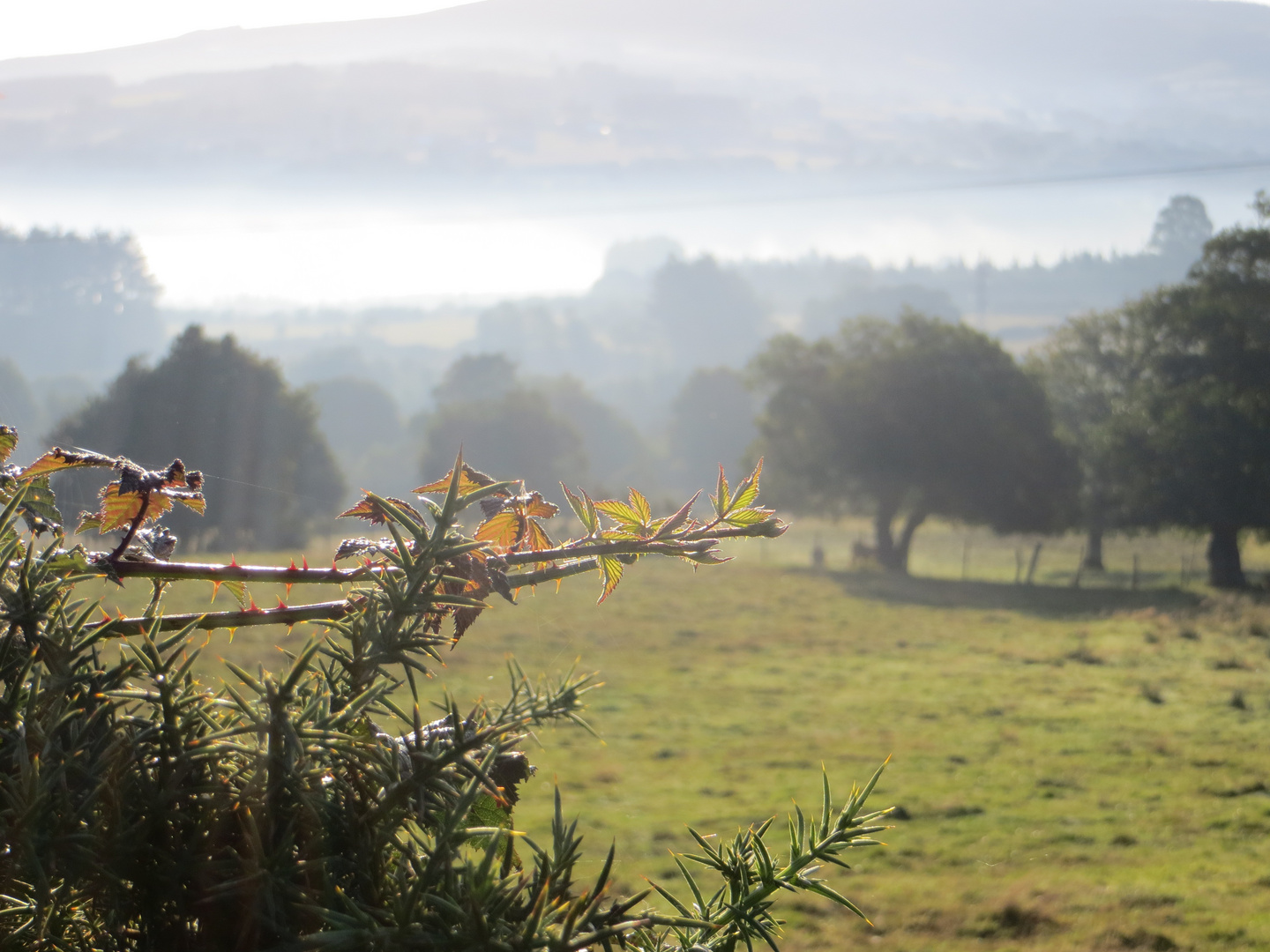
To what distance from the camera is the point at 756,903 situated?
0.64 meters

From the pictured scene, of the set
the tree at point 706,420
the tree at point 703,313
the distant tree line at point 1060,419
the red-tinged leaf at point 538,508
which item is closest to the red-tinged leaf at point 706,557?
the red-tinged leaf at point 538,508

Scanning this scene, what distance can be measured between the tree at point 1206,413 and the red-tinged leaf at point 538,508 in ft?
75.5

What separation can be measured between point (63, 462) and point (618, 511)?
1.49ft

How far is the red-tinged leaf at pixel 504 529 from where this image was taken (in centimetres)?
78

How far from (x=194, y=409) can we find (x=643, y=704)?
10261 millimetres

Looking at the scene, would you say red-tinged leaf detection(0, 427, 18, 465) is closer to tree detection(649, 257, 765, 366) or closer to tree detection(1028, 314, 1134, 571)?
tree detection(1028, 314, 1134, 571)

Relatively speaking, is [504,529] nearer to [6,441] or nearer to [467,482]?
[467,482]

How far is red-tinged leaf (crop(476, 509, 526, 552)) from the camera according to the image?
0.78 meters

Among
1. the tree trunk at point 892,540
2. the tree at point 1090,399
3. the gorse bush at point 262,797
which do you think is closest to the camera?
the gorse bush at point 262,797

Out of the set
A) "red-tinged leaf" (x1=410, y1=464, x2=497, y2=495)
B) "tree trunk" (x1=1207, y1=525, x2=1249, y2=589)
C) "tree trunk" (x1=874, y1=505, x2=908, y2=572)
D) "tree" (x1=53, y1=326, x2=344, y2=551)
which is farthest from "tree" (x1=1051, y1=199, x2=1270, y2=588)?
"red-tinged leaf" (x1=410, y1=464, x2=497, y2=495)

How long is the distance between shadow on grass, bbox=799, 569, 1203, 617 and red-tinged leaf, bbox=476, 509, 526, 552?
2066 centimetres

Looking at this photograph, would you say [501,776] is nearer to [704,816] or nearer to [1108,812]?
[704,816]

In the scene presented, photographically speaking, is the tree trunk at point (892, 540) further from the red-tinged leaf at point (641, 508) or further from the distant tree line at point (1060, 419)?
the red-tinged leaf at point (641, 508)

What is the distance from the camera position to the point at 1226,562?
22.7 m
